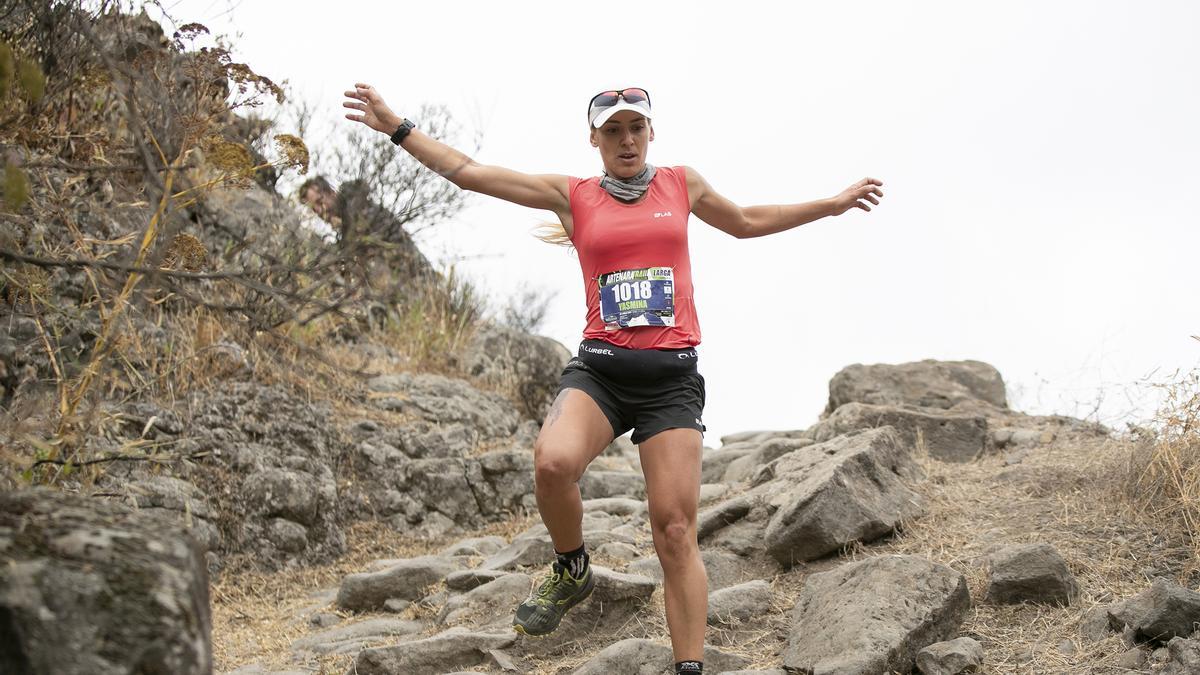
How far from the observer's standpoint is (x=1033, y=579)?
5.05 meters

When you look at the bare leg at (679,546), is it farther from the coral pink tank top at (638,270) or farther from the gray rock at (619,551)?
the gray rock at (619,551)

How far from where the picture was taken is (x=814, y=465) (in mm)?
6789

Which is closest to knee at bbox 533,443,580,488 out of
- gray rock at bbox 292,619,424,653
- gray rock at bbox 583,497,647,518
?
gray rock at bbox 292,619,424,653

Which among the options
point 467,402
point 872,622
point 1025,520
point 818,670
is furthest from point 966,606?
point 467,402

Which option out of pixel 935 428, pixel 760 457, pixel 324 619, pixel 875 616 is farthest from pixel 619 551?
pixel 935 428

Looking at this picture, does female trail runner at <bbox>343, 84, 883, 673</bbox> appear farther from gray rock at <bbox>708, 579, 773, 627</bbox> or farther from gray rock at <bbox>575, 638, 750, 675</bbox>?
gray rock at <bbox>708, 579, 773, 627</bbox>

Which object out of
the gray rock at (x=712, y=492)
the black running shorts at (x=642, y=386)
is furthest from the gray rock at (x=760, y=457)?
the black running shorts at (x=642, y=386)

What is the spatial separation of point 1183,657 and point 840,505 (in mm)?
2040

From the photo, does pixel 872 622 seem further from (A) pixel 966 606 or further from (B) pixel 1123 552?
(B) pixel 1123 552

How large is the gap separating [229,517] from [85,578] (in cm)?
558

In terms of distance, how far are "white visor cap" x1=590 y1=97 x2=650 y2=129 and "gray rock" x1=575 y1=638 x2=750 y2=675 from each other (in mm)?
2159

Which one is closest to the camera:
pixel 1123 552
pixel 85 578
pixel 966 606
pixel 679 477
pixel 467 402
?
pixel 85 578

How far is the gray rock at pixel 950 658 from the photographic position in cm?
442

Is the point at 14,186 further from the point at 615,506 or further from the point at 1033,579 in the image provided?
the point at 615,506
